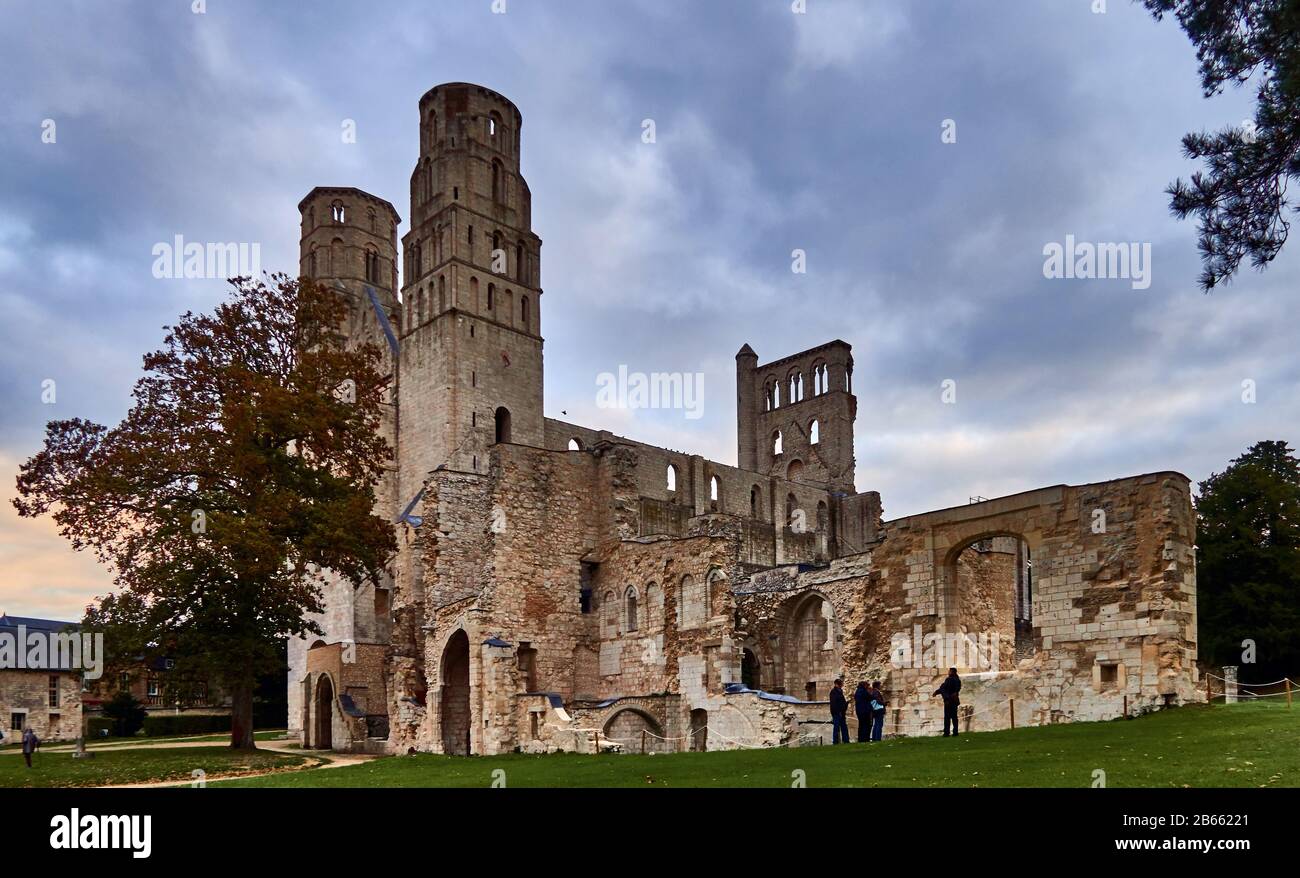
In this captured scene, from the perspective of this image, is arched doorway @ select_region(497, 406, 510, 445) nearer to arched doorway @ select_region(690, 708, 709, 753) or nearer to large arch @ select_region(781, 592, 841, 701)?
large arch @ select_region(781, 592, 841, 701)

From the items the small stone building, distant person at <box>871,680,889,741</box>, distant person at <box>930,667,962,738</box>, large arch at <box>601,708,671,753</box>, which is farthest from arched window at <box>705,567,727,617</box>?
the small stone building

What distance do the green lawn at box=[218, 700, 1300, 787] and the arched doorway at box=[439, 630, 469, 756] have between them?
1157 centimetres

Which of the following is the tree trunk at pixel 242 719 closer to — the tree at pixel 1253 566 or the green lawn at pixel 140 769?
the green lawn at pixel 140 769

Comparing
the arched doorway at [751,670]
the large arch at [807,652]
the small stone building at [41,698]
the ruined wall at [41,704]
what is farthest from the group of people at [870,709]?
the ruined wall at [41,704]

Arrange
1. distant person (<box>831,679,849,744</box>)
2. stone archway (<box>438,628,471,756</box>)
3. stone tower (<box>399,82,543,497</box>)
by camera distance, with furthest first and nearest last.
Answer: stone tower (<box>399,82,543,497</box>) < stone archway (<box>438,628,471,756</box>) < distant person (<box>831,679,849,744</box>)

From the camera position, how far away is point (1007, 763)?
42.9 feet

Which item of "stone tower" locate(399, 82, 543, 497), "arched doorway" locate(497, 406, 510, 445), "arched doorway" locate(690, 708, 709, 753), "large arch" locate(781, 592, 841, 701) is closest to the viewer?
"arched doorway" locate(690, 708, 709, 753)

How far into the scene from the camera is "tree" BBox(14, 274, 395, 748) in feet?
81.9

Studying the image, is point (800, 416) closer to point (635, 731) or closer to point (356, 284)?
point (356, 284)

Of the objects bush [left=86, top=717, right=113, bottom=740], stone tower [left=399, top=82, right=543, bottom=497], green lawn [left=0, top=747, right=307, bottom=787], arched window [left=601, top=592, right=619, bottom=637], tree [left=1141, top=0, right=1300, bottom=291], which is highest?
stone tower [left=399, top=82, right=543, bottom=497]

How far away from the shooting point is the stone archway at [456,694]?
31.6 metres

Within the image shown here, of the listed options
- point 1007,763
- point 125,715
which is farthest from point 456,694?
point 125,715

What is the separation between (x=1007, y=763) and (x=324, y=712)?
29671 millimetres
